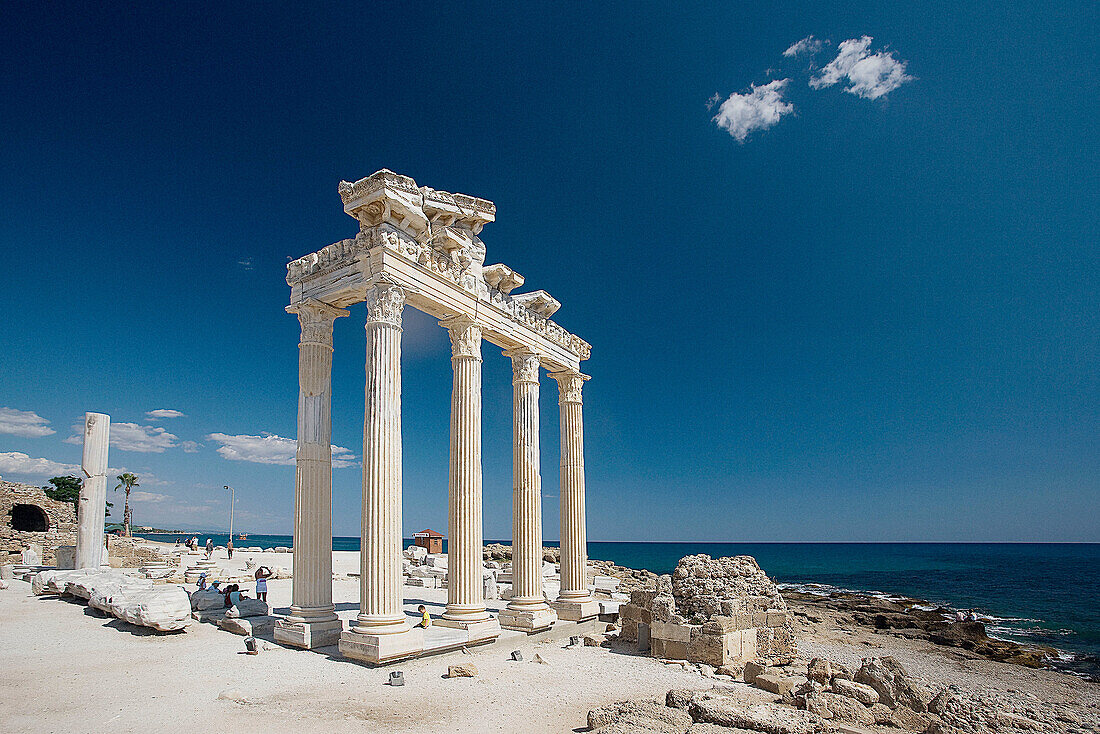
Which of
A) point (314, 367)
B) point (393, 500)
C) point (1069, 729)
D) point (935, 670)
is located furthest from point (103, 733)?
point (935, 670)

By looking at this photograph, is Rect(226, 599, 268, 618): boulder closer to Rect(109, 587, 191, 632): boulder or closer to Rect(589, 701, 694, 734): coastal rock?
Rect(109, 587, 191, 632): boulder

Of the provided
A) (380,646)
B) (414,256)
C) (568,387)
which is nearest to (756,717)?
(380,646)

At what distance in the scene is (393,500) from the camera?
38.2 ft

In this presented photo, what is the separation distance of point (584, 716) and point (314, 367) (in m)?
8.41

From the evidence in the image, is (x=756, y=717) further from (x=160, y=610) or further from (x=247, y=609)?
(x=247, y=609)

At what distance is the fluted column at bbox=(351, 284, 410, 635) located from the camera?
11.3m

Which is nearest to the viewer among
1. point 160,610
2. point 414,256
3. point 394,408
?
point 394,408

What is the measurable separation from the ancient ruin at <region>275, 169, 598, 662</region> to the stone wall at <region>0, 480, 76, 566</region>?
2291 cm

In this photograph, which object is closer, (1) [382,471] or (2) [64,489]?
(1) [382,471]

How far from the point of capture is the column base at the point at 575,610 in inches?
659

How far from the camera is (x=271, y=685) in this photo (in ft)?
31.5

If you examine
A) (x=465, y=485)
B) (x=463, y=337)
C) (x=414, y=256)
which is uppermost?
(x=414, y=256)

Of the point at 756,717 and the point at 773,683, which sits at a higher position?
the point at 756,717

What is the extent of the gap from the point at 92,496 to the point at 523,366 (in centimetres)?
1475
